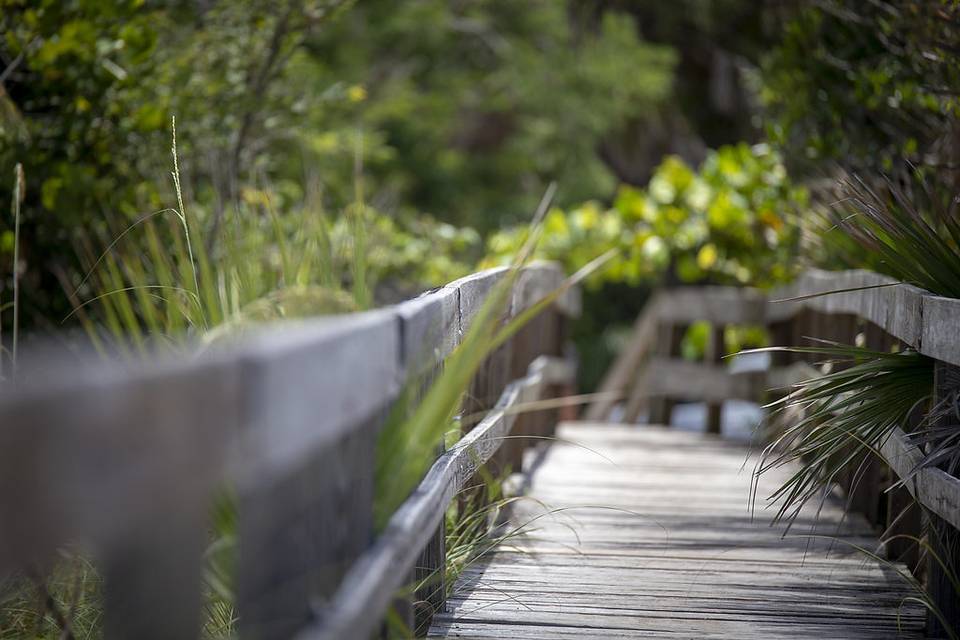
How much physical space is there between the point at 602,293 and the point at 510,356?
12986 mm

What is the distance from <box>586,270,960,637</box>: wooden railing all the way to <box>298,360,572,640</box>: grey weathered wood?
85 cm

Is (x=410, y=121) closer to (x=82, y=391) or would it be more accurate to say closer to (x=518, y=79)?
(x=518, y=79)

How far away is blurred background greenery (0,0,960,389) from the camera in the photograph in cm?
338

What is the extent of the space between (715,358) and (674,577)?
3.96m

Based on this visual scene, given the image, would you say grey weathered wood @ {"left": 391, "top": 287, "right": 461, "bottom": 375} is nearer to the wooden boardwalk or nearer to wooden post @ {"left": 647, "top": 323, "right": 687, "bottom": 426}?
the wooden boardwalk

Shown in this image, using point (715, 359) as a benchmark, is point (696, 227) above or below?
above

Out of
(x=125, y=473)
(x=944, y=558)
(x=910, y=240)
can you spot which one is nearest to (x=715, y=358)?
(x=910, y=240)

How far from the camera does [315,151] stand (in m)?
7.85

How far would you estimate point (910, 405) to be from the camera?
286cm

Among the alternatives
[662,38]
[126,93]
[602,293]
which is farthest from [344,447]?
[602,293]

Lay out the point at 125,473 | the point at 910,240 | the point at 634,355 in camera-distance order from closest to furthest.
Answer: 1. the point at 125,473
2. the point at 910,240
3. the point at 634,355

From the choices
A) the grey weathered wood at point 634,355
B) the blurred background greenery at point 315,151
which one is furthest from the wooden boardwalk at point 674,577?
the grey weathered wood at point 634,355

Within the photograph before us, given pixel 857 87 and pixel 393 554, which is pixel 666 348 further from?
pixel 393 554

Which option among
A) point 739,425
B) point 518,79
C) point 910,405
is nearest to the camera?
point 910,405
